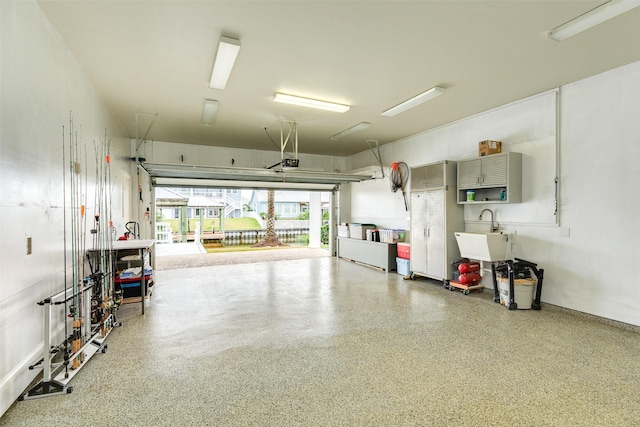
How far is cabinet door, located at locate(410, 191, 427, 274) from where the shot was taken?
247 inches

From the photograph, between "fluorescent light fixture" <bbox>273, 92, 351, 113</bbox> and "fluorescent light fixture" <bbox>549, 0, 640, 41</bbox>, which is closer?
"fluorescent light fixture" <bbox>549, 0, 640, 41</bbox>

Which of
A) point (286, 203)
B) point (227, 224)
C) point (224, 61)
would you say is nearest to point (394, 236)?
point (224, 61)

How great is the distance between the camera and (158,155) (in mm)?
7797

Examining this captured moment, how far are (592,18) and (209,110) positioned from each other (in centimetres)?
496

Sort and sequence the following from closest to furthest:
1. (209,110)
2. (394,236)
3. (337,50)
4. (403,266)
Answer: (337,50) < (209,110) < (403,266) < (394,236)

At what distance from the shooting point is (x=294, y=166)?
6289mm

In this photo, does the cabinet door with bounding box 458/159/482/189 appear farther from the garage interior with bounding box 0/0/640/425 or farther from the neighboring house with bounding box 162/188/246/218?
the neighboring house with bounding box 162/188/246/218

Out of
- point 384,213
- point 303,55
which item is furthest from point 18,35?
point 384,213

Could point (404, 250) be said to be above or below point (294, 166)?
below

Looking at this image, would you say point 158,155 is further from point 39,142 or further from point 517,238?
point 517,238

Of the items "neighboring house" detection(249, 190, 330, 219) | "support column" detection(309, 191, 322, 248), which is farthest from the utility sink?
"neighboring house" detection(249, 190, 330, 219)

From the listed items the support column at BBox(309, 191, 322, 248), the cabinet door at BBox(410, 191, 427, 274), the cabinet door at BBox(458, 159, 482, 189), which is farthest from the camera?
the support column at BBox(309, 191, 322, 248)

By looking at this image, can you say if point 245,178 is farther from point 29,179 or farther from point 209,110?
point 29,179

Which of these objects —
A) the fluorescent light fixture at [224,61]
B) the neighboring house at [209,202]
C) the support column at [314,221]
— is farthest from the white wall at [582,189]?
the neighboring house at [209,202]
